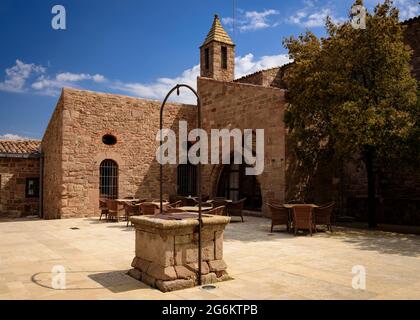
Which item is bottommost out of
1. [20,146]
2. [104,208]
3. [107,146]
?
[104,208]

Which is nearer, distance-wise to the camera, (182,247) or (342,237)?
(182,247)

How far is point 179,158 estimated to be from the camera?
15219mm

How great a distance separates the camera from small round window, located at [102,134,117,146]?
13.8 metres

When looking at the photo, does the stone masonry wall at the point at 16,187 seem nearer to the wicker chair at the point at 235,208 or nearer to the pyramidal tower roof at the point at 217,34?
the wicker chair at the point at 235,208

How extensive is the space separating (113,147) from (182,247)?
998 centimetres

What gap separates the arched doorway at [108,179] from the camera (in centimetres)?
1367

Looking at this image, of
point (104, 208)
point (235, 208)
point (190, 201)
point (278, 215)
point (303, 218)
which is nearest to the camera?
point (303, 218)

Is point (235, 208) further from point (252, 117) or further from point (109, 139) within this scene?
point (109, 139)

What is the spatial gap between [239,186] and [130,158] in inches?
170

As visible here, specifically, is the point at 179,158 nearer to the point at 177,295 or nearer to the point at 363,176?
the point at 363,176

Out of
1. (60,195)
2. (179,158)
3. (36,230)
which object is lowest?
(36,230)

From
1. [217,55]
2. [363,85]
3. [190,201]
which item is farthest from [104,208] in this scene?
[217,55]

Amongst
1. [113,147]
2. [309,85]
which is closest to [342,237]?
[309,85]

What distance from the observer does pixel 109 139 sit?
13.9 meters
